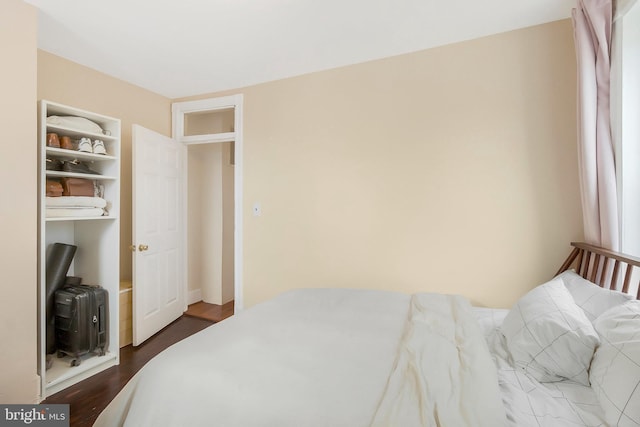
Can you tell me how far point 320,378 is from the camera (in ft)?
3.19

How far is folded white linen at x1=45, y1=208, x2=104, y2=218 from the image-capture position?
76.6 inches

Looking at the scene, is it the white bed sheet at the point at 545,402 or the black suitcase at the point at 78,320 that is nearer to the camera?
the white bed sheet at the point at 545,402

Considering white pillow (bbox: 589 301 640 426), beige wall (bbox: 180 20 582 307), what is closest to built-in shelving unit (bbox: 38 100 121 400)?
beige wall (bbox: 180 20 582 307)

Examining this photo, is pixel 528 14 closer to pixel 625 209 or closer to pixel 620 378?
pixel 625 209

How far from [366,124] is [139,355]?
2850 millimetres

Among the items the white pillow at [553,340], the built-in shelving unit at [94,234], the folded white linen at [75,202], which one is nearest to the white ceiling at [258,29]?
the built-in shelving unit at [94,234]

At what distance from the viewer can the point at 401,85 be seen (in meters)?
2.36

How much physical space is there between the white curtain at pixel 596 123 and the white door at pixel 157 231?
Result: 3.39m

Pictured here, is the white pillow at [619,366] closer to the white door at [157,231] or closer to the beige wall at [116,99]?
the white door at [157,231]

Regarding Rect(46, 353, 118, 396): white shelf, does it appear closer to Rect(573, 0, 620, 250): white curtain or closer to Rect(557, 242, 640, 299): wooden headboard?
Rect(557, 242, 640, 299): wooden headboard

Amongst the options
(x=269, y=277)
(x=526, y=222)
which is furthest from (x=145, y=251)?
(x=526, y=222)

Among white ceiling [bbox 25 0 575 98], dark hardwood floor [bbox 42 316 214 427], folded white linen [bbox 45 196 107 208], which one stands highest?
white ceiling [bbox 25 0 575 98]

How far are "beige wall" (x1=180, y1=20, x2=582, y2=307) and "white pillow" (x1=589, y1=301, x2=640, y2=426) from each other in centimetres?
107

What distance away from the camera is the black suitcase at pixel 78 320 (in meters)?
2.07
